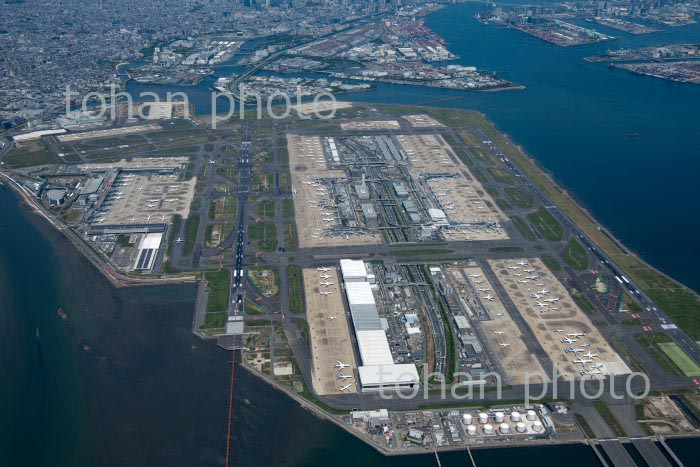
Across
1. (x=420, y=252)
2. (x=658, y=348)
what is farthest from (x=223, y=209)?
(x=658, y=348)

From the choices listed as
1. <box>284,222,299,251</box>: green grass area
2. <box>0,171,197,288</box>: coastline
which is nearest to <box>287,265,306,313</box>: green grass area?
<box>284,222,299,251</box>: green grass area

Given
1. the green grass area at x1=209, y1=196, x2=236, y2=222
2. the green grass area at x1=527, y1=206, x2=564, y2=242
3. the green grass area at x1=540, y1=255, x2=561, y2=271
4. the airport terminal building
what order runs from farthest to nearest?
the green grass area at x1=209, y1=196, x2=236, y2=222
the green grass area at x1=527, y1=206, x2=564, y2=242
the green grass area at x1=540, y1=255, x2=561, y2=271
the airport terminal building

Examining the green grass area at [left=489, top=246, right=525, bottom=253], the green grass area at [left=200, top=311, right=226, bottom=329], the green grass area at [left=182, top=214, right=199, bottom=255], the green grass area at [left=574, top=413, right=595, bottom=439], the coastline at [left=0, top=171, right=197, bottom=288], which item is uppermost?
the green grass area at [left=489, top=246, right=525, bottom=253]

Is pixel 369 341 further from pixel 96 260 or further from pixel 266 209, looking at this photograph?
pixel 96 260

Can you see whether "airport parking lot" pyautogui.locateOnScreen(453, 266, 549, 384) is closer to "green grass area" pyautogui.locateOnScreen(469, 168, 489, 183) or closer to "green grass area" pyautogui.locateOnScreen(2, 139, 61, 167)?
"green grass area" pyautogui.locateOnScreen(469, 168, 489, 183)

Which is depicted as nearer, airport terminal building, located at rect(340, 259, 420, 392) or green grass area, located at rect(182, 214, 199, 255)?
airport terminal building, located at rect(340, 259, 420, 392)
